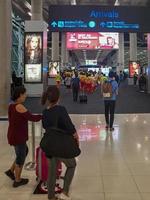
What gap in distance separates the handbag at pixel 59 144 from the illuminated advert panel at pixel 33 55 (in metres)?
20.7

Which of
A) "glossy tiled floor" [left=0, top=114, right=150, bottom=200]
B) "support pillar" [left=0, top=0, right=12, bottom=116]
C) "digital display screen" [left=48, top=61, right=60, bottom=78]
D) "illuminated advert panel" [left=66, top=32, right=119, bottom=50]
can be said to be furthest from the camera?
"illuminated advert panel" [left=66, top=32, right=119, bottom=50]

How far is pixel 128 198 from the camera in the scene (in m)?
5.44

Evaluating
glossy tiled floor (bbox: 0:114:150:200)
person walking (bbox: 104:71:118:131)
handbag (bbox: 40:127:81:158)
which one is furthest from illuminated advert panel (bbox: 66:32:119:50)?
handbag (bbox: 40:127:81:158)

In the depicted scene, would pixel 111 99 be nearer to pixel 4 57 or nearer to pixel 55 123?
pixel 4 57

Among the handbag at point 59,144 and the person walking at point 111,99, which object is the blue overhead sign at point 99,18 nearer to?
the person walking at point 111,99

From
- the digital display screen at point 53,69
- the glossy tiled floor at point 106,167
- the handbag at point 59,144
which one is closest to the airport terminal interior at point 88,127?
the glossy tiled floor at point 106,167

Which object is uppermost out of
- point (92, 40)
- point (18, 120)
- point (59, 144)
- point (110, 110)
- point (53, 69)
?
point (92, 40)

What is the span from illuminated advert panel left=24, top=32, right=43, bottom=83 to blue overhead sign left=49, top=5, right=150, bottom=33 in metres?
1.09

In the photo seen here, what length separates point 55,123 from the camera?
4965 millimetres

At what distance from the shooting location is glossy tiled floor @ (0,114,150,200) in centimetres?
570

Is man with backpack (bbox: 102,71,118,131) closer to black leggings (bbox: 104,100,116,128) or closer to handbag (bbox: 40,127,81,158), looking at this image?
black leggings (bbox: 104,100,116,128)

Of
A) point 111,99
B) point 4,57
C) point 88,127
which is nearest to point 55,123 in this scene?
point 111,99

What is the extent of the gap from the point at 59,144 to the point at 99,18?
840 inches

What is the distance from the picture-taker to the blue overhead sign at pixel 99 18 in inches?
990
